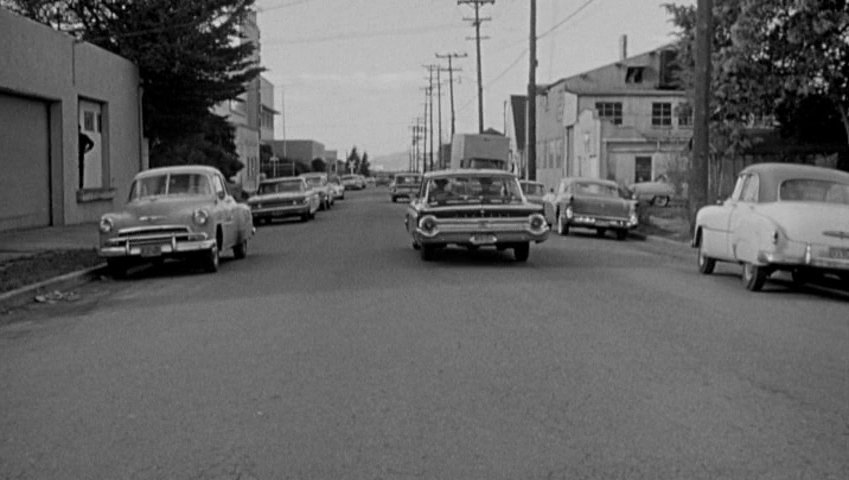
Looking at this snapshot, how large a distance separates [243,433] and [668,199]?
137 feet

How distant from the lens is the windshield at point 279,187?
37094 mm

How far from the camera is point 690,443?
682 cm

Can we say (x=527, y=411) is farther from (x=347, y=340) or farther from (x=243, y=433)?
(x=347, y=340)

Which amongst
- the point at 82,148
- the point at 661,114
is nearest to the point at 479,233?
the point at 82,148

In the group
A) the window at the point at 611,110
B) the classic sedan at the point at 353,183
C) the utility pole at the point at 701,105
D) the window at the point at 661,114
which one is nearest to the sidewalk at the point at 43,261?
the utility pole at the point at 701,105

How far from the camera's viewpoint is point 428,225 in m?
18.3

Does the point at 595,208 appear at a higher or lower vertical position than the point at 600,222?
higher

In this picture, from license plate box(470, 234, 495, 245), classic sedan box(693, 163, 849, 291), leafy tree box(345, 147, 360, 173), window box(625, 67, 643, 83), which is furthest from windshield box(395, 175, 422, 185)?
leafy tree box(345, 147, 360, 173)

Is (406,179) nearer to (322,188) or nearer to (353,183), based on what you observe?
(322,188)

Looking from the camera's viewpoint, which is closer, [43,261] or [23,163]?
[43,261]

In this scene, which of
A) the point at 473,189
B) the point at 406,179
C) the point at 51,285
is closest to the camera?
the point at 51,285

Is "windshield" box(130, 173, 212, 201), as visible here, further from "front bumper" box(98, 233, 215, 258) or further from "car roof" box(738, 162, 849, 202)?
"car roof" box(738, 162, 849, 202)

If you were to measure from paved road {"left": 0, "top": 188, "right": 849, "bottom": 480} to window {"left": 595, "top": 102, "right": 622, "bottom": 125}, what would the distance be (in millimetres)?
49610

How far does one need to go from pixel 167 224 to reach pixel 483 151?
33999 mm
